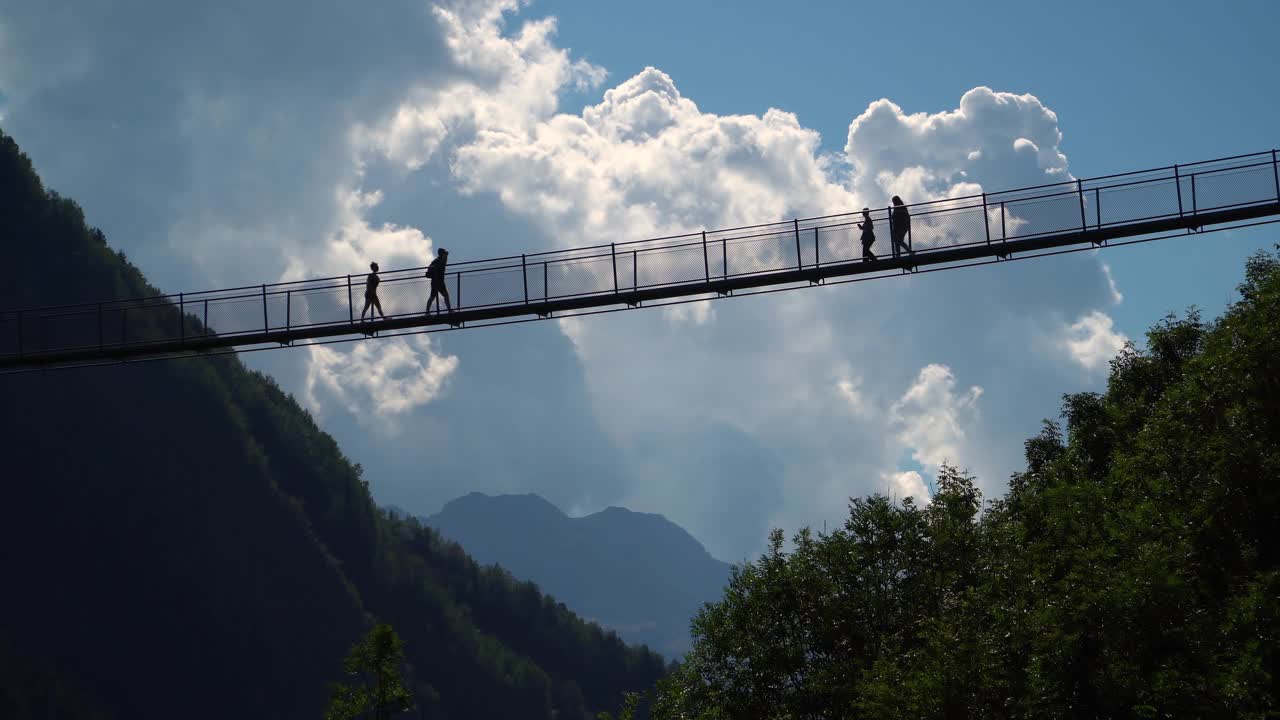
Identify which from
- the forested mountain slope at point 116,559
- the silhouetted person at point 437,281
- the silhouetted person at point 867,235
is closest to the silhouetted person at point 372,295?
the silhouetted person at point 437,281

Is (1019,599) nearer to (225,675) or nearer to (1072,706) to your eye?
(1072,706)

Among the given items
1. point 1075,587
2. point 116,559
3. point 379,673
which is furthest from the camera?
point 116,559

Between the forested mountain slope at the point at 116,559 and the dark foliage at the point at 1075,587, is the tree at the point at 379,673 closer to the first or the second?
the dark foliage at the point at 1075,587

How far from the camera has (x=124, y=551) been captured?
592 ft

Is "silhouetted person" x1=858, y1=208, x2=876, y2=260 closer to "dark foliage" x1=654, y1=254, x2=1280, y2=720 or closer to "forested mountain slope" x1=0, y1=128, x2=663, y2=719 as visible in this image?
"dark foliage" x1=654, y1=254, x2=1280, y2=720

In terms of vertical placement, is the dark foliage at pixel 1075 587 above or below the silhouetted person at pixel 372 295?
below

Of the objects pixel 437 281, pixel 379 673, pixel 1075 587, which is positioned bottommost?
pixel 379 673

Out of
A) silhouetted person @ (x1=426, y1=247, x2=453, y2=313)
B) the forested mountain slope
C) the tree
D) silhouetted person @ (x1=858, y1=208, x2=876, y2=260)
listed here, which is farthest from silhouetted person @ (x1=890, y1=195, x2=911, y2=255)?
the forested mountain slope

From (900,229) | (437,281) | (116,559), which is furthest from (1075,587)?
(116,559)

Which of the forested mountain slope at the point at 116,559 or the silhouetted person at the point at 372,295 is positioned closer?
the silhouetted person at the point at 372,295

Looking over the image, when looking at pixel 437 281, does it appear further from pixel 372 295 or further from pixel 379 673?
pixel 379 673

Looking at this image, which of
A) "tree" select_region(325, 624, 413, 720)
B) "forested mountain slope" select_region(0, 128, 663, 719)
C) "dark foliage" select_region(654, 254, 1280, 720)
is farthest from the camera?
"forested mountain slope" select_region(0, 128, 663, 719)

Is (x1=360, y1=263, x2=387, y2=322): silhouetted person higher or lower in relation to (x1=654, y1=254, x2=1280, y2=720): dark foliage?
higher

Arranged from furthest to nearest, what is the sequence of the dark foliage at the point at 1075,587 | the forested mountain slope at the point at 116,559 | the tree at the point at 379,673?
the forested mountain slope at the point at 116,559 → the tree at the point at 379,673 → the dark foliage at the point at 1075,587
